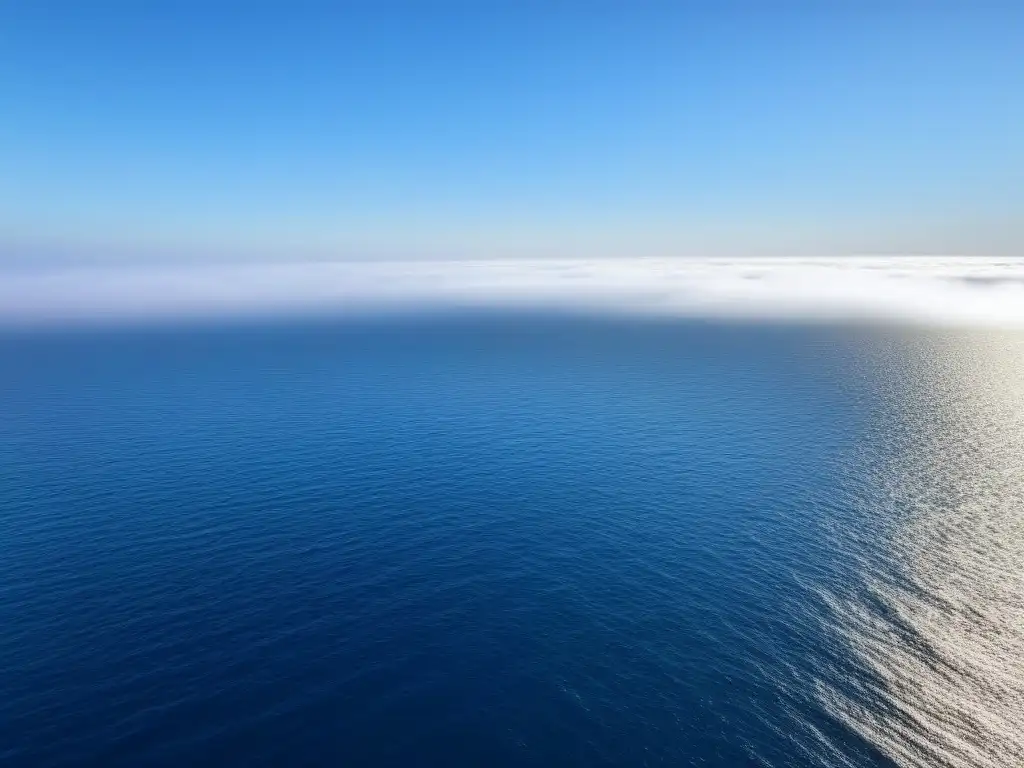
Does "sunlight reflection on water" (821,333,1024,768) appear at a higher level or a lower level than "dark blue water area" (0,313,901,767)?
lower

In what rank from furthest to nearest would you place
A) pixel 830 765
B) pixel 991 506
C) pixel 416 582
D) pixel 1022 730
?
pixel 991 506
pixel 416 582
pixel 1022 730
pixel 830 765

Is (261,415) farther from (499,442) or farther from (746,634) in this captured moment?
(746,634)

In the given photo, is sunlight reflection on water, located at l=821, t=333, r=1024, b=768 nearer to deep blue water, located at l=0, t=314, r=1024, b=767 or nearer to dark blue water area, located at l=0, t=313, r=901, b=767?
deep blue water, located at l=0, t=314, r=1024, b=767

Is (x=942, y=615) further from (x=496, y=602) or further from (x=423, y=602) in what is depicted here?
(x=423, y=602)

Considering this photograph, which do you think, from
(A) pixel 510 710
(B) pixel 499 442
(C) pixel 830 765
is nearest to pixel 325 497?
(B) pixel 499 442

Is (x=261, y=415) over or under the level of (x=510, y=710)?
over

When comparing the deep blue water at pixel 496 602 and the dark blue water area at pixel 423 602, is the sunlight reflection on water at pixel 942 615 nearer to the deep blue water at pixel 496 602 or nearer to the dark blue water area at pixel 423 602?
the deep blue water at pixel 496 602

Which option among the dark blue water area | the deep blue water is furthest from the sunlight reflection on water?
the dark blue water area
